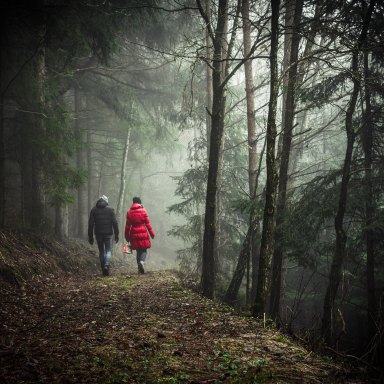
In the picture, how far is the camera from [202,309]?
585 centimetres

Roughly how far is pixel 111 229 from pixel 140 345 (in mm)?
6642

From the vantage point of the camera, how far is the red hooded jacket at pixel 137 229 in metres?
10.7

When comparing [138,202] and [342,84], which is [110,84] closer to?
[138,202]

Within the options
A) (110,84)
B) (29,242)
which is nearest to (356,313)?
(29,242)

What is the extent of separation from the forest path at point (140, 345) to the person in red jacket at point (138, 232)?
3933 millimetres

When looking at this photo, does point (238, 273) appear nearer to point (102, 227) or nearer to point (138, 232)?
point (138, 232)

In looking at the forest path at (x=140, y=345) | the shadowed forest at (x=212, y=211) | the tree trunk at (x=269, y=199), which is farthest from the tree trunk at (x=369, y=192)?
the forest path at (x=140, y=345)

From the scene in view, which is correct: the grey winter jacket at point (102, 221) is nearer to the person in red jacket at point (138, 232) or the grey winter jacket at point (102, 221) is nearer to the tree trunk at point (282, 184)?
the person in red jacket at point (138, 232)

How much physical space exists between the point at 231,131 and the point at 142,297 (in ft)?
41.4

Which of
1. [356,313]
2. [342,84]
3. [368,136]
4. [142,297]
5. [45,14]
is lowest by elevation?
[356,313]

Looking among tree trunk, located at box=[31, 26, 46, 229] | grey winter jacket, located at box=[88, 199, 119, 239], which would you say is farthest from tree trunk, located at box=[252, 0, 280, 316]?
tree trunk, located at box=[31, 26, 46, 229]

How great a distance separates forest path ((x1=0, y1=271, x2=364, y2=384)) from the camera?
3.30 meters

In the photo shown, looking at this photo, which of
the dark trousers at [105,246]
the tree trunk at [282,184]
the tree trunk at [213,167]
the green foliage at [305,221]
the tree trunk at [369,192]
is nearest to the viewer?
the tree trunk at [213,167]

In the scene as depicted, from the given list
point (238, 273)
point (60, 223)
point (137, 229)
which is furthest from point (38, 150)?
point (238, 273)
